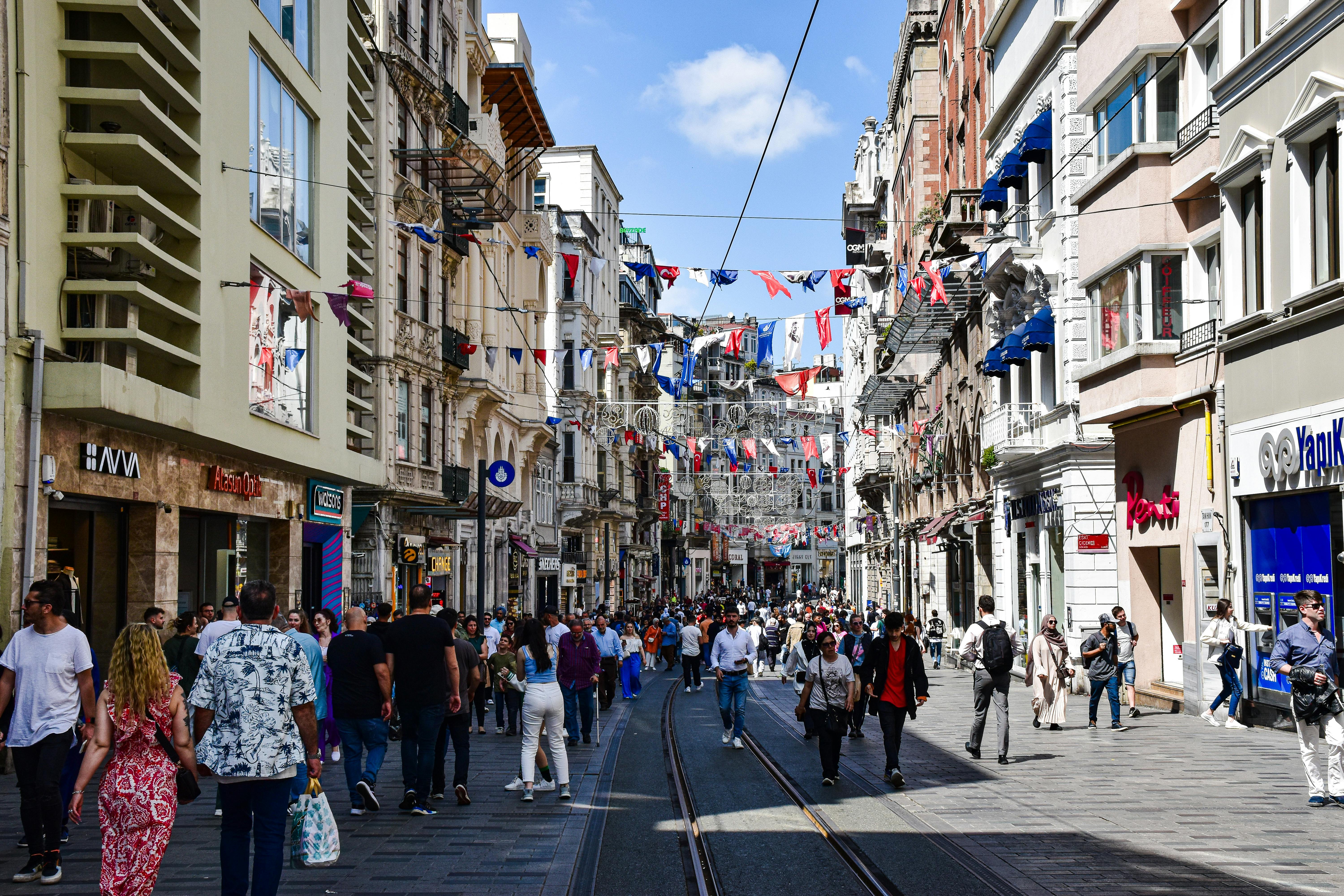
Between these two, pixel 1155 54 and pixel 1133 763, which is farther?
pixel 1155 54

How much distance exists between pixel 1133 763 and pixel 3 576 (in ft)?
38.9

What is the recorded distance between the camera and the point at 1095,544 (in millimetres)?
24703

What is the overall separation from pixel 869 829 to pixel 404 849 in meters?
3.53

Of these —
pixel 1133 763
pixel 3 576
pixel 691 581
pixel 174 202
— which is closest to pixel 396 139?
pixel 174 202

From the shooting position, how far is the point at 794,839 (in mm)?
9828

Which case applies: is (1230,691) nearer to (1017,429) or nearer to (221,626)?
(1017,429)

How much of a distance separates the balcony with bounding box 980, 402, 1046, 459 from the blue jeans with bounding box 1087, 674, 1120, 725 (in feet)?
29.8

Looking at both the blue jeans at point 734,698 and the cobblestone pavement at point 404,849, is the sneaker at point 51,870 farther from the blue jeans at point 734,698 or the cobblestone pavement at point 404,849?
the blue jeans at point 734,698

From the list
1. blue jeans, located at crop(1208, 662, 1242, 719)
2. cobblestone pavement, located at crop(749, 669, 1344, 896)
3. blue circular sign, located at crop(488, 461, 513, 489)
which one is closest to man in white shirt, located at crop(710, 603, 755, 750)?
cobblestone pavement, located at crop(749, 669, 1344, 896)

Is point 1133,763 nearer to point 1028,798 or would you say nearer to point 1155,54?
point 1028,798

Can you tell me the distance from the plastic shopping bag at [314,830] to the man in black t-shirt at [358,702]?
3.18 m

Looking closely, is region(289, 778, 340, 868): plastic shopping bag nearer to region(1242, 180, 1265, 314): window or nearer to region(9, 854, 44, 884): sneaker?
region(9, 854, 44, 884): sneaker

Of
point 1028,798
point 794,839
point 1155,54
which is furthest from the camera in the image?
point 1155,54

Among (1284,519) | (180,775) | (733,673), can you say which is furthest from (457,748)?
(1284,519)
